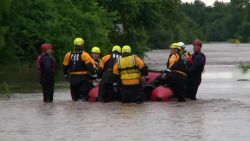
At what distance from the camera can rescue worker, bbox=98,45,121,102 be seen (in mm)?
21547

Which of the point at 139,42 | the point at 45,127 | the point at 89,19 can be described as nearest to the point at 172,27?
the point at 139,42

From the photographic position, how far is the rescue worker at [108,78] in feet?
70.7

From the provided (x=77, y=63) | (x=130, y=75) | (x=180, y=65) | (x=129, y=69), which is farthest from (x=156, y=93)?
(x=77, y=63)

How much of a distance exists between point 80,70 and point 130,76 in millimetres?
1620

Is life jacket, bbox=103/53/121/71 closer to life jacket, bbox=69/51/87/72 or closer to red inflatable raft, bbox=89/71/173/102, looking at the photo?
life jacket, bbox=69/51/87/72

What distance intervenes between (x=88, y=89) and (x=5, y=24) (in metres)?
25.2

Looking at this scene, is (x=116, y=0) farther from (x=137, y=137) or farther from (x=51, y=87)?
(x=137, y=137)

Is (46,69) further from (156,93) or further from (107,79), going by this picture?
(156,93)

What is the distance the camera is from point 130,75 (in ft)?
68.6

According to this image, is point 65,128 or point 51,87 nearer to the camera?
point 65,128

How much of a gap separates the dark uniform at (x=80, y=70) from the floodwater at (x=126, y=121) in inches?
22.7

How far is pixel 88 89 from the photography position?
72.8 feet

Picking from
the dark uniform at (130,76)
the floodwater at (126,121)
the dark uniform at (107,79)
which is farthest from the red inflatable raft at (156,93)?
the dark uniform at (130,76)

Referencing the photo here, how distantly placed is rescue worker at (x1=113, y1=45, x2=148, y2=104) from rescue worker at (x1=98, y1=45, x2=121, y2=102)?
1.85ft
